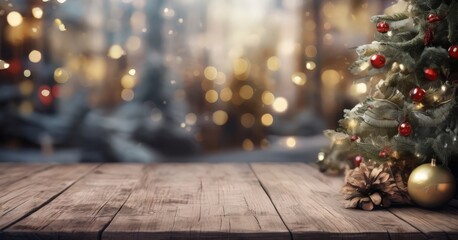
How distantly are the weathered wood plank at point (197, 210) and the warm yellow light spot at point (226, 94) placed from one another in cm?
59

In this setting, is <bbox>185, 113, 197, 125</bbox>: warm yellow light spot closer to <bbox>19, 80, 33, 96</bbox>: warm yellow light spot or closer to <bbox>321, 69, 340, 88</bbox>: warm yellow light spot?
<bbox>321, 69, 340, 88</bbox>: warm yellow light spot

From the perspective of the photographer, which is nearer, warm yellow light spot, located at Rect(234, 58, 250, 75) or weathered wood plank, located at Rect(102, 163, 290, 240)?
weathered wood plank, located at Rect(102, 163, 290, 240)

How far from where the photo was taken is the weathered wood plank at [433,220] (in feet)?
4.70

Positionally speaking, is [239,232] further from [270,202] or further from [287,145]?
[287,145]

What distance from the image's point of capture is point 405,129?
1728 millimetres

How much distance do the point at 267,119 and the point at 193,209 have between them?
1381 mm

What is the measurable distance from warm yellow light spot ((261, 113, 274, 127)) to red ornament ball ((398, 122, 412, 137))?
1299 millimetres

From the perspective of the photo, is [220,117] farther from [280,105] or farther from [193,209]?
[193,209]

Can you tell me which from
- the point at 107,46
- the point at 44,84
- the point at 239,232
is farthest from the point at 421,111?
the point at 44,84

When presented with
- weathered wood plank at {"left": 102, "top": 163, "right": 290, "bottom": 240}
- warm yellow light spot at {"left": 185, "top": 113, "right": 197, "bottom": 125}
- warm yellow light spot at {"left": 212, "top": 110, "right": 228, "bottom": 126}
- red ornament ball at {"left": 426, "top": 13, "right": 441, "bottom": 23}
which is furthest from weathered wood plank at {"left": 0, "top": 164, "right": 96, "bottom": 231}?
red ornament ball at {"left": 426, "top": 13, "right": 441, "bottom": 23}

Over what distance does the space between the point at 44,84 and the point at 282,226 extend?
183 cm

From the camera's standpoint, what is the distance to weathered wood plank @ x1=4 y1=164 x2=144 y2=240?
140cm

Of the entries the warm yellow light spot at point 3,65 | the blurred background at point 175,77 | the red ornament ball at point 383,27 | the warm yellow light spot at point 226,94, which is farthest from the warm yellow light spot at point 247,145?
the red ornament ball at point 383,27

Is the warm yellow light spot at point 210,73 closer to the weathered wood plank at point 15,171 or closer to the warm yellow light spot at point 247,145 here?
the warm yellow light spot at point 247,145
